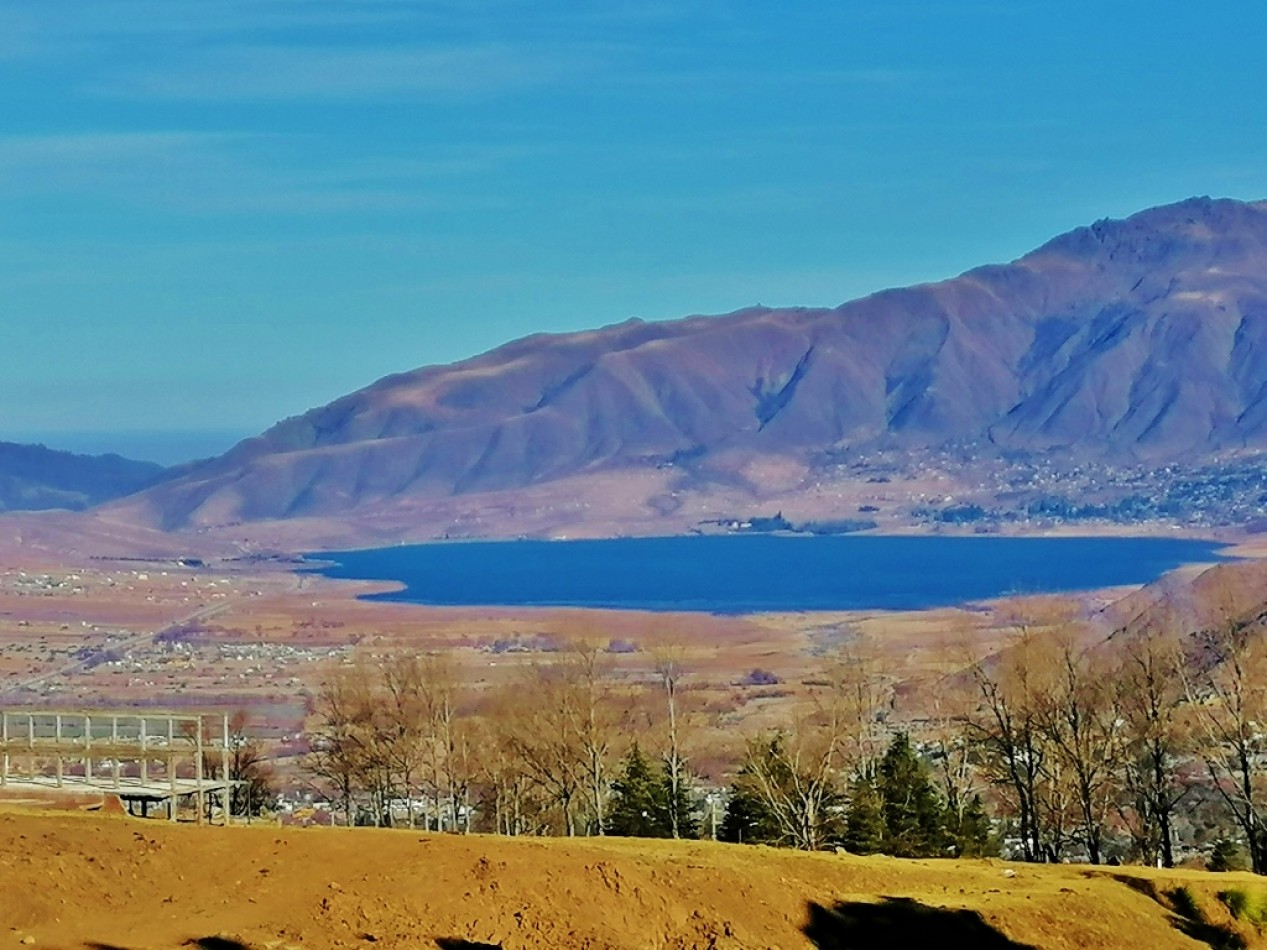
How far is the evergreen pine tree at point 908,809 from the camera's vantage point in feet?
144

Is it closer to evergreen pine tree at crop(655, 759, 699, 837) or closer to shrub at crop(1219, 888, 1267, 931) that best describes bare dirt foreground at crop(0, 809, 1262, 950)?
shrub at crop(1219, 888, 1267, 931)

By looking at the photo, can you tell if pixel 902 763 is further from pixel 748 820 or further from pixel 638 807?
pixel 638 807

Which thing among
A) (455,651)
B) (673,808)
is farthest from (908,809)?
(455,651)

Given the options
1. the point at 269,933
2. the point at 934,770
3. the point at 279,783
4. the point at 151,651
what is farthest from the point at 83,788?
the point at 151,651

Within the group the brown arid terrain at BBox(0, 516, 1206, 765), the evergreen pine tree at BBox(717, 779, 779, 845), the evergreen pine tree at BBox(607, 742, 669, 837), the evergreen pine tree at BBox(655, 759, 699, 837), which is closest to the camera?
the evergreen pine tree at BBox(717, 779, 779, 845)

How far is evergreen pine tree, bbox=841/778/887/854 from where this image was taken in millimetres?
43000

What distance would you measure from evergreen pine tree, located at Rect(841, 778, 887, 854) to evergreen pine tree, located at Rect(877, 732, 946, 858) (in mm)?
370

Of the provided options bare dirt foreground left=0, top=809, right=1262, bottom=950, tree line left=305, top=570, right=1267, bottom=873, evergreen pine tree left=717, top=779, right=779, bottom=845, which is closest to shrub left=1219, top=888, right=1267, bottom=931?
bare dirt foreground left=0, top=809, right=1262, bottom=950

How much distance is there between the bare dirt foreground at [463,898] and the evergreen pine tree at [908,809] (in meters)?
16.7

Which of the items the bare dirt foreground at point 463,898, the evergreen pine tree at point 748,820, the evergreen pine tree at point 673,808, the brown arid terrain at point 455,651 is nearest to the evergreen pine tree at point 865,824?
the evergreen pine tree at point 748,820

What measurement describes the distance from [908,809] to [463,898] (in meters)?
25.4

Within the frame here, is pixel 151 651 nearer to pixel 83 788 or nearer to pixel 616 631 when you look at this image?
pixel 616 631

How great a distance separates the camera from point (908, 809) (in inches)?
1779

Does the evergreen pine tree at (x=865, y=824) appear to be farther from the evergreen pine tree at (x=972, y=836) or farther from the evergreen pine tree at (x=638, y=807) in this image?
the evergreen pine tree at (x=638, y=807)
